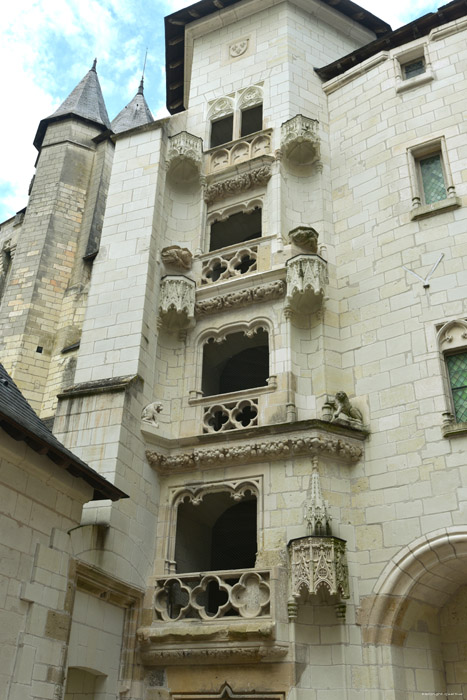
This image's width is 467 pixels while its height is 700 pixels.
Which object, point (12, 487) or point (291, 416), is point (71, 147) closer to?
point (291, 416)

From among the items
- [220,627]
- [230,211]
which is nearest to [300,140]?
[230,211]

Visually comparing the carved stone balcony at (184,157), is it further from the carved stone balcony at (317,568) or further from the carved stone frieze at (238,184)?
the carved stone balcony at (317,568)

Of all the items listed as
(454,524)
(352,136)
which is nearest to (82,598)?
(454,524)

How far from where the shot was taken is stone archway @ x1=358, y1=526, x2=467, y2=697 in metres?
9.98

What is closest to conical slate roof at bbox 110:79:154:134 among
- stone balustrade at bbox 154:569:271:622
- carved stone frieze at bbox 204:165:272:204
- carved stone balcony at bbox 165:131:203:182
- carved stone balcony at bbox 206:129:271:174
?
carved stone balcony at bbox 165:131:203:182

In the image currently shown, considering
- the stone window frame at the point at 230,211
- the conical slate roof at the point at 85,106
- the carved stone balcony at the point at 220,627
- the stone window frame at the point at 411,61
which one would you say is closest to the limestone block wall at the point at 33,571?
the carved stone balcony at the point at 220,627

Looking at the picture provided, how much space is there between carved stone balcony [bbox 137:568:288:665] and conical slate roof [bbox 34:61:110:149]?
23.5m

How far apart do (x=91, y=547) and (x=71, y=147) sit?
21.8 m

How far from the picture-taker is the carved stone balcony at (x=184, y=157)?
613 inches

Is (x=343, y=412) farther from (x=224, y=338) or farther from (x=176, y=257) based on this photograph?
(x=176, y=257)

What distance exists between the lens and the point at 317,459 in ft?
36.7

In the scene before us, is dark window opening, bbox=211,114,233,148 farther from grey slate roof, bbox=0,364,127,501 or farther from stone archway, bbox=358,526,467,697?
stone archway, bbox=358,526,467,697

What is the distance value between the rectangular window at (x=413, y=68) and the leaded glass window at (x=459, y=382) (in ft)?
22.7

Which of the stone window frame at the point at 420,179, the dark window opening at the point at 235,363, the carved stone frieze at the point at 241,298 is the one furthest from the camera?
the dark window opening at the point at 235,363
